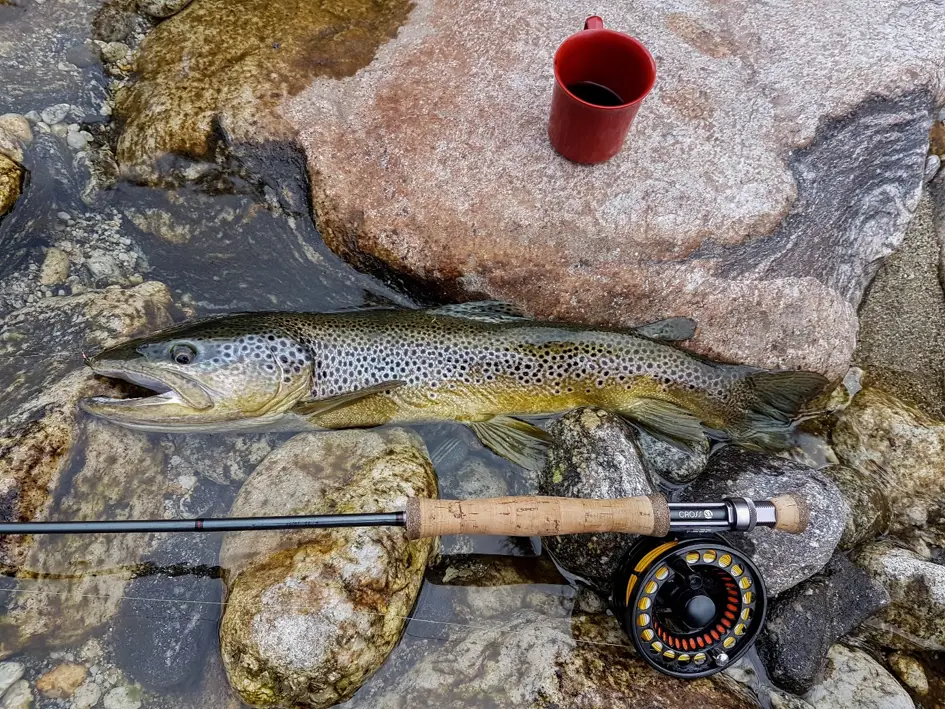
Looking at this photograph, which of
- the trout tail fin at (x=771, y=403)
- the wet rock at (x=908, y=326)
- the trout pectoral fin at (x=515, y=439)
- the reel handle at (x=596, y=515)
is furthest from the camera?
the wet rock at (x=908, y=326)

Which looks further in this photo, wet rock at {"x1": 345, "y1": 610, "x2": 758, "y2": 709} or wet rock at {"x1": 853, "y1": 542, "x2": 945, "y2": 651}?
wet rock at {"x1": 853, "y1": 542, "x2": 945, "y2": 651}

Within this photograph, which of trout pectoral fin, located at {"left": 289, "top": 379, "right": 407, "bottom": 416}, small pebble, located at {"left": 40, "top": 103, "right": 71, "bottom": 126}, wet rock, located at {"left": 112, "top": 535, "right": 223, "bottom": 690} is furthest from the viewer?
small pebble, located at {"left": 40, "top": 103, "right": 71, "bottom": 126}

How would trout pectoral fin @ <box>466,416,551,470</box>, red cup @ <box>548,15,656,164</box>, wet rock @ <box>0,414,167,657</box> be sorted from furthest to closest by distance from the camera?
trout pectoral fin @ <box>466,416,551,470</box> < wet rock @ <box>0,414,167,657</box> < red cup @ <box>548,15,656,164</box>

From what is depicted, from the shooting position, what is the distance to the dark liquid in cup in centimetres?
339

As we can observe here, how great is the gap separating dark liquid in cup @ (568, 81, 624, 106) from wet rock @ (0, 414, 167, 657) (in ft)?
11.1

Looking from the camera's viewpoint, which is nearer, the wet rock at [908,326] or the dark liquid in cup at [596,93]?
the dark liquid in cup at [596,93]

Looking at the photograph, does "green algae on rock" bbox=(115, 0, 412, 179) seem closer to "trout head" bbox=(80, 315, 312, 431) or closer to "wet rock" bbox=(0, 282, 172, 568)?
"wet rock" bbox=(0, 282, 172, 568)

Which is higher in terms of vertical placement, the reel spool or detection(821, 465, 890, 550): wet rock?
detection(821, 465, 890, 550): wet rock

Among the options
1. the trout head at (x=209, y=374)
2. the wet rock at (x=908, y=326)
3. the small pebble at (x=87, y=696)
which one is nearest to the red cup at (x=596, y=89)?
the trout head at (x=209, y=374)

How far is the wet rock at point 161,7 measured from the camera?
4293 mm

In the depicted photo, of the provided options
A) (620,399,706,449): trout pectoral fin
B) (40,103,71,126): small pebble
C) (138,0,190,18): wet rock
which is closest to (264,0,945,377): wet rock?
(620,399,706,449): trout pectoral fin

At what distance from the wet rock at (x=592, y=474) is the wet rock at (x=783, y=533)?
575 millimetres

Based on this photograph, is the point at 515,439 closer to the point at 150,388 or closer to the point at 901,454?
the point at 150,388

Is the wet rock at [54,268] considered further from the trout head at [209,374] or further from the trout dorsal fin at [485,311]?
the trout dorsal fin at [485,311]
